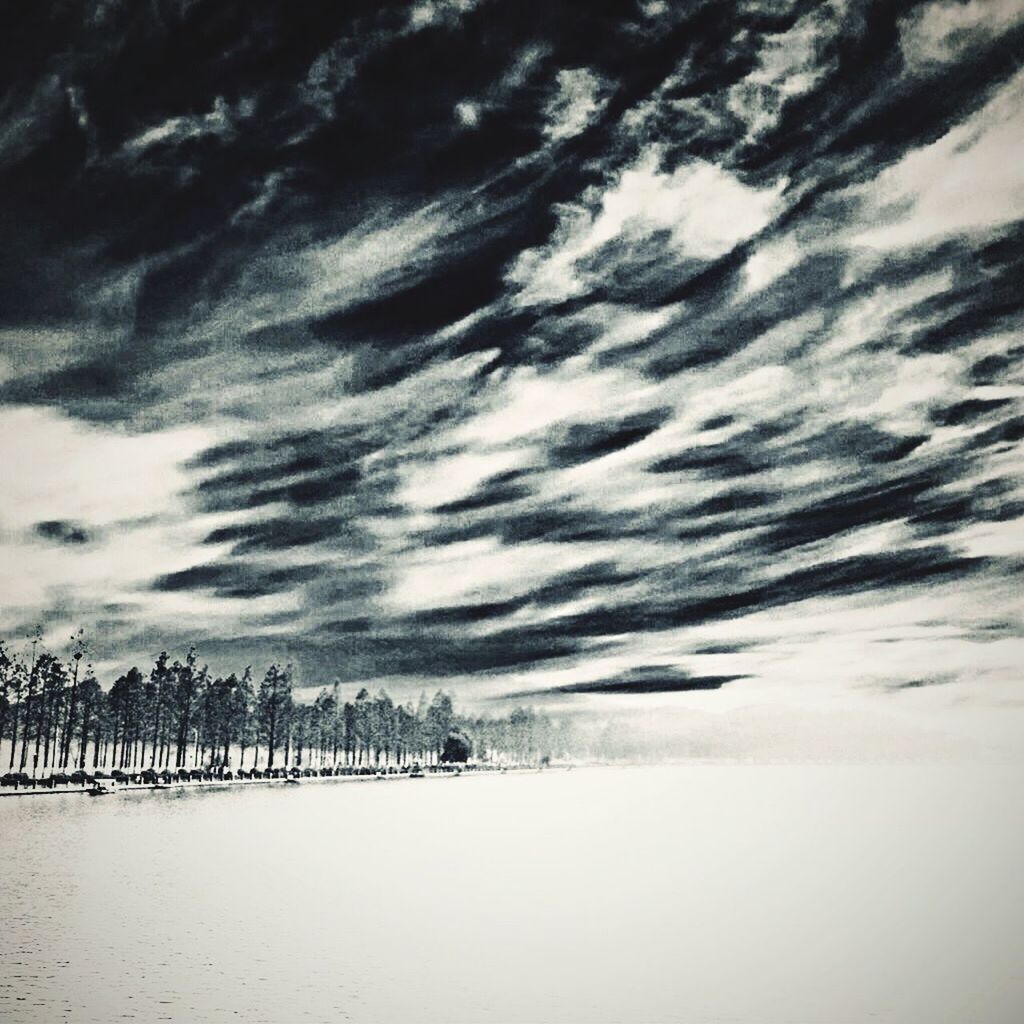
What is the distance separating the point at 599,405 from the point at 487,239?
164 inches

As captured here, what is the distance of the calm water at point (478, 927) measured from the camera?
11.9 metres

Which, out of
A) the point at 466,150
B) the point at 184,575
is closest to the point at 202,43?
the point at 466,150

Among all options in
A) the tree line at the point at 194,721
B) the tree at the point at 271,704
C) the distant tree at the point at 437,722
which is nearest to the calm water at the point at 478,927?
the tree line at the point at 194,721

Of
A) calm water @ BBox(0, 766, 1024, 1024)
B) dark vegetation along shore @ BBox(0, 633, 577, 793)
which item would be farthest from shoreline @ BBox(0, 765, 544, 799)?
calm water @ BBox(0, 766, 1024, 1024)

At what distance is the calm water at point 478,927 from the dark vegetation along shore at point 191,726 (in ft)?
17.7

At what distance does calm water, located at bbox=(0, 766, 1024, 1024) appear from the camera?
1193 centimetres

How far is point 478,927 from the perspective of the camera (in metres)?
17.6

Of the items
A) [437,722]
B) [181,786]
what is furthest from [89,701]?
[437,722]

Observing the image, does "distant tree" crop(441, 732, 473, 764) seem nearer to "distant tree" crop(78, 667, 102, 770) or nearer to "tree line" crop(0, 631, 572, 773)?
"tree line" crop(0, 631, 572, 773)

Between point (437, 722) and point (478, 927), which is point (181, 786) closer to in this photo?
point (478, 927)

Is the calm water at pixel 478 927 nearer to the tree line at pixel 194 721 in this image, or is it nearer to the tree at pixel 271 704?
the tree line at pixel 194 721

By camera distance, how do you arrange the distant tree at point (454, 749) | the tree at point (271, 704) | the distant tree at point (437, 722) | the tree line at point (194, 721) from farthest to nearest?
the distant tree at point (437, 722), the distant tree at point (454, 749), the tree at point (271, 704), the tree line at point (194, 721)

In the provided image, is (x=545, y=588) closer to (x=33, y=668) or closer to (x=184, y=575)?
(x=184, y=575)

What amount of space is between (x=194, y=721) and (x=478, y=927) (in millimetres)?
65565
